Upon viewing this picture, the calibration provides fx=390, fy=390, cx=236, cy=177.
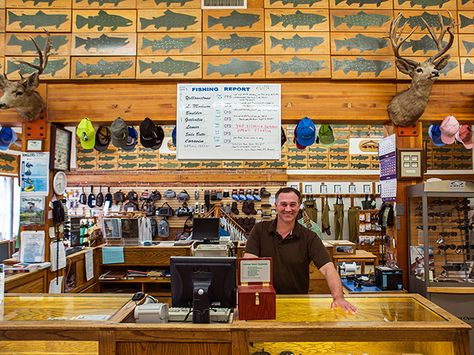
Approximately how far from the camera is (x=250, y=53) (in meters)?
4.42

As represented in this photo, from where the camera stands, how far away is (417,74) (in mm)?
3936

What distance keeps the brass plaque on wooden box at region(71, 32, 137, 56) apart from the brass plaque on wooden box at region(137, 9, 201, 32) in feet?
0.64

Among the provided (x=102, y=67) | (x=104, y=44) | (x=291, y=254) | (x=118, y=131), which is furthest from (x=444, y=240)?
(x=104, y=44)

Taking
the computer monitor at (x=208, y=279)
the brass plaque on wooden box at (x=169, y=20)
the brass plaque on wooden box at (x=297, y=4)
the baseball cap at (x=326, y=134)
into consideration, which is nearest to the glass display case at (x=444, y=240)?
the baseball cap at (x=326, y=134)

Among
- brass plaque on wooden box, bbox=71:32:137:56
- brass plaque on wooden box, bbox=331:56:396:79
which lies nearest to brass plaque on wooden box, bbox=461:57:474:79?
brass plaque on wooden box, bbox=331:56:396:79

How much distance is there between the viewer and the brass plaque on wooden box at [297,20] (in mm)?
4449

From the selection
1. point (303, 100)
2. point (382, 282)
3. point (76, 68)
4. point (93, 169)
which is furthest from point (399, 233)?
point (93, 169)

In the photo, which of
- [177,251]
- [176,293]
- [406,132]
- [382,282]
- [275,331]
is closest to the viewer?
[275,331]

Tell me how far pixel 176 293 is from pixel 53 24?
12.1 feet

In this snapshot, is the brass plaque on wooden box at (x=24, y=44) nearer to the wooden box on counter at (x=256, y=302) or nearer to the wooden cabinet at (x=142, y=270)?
the wooden cabinet at (x=142, y=270)

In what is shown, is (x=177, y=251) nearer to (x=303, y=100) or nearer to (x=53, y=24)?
(x=303, y=100)

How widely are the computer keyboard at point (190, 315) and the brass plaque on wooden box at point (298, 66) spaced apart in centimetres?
289

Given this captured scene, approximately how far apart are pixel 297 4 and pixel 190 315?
12.2ft

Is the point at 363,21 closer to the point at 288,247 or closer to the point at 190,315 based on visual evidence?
the point at 288,247
